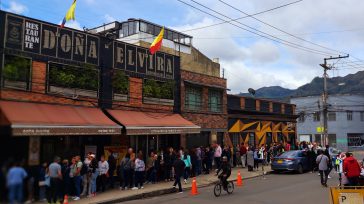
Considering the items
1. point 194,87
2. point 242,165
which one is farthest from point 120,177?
point 242,165

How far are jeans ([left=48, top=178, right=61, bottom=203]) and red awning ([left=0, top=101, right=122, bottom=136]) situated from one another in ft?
0.89

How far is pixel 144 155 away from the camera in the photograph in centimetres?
2136

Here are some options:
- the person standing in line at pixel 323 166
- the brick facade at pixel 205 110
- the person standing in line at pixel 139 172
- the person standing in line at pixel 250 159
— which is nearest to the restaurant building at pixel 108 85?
the brick facade at pixel 205 110

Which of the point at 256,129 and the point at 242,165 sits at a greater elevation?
the point at 256,129

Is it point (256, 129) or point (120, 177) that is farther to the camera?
point (256, 129)

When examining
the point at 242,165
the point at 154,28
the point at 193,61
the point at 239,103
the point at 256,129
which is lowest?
the point at 242,165

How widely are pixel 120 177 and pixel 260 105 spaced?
1917 centimetres

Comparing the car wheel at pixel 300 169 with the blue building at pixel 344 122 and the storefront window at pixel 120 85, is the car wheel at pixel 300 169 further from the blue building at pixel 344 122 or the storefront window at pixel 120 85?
the blue building at pixel 344 122

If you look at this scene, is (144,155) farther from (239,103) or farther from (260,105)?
(260,105)

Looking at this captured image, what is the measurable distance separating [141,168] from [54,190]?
1598 cm

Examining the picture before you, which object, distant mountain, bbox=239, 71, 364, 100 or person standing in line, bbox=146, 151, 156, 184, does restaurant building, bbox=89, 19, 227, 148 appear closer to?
person standing in line, bbox=146, 151, 156, 184

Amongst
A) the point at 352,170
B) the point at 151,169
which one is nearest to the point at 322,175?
the point at 352,170

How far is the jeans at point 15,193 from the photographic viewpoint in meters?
1.59

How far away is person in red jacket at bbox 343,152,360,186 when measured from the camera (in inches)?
545
